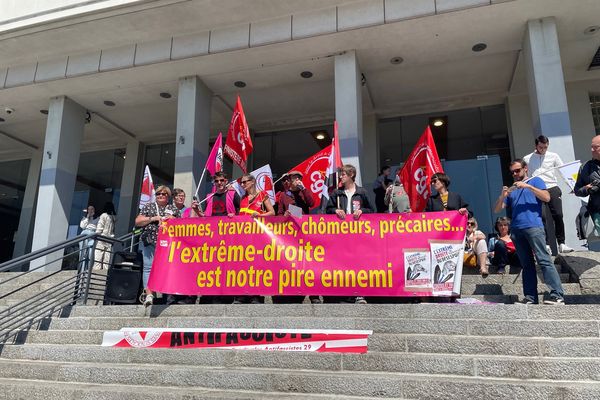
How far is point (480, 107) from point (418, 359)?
10.8m

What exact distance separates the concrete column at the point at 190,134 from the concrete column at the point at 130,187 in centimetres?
518

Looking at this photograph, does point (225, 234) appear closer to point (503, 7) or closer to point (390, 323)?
point (390, 323)

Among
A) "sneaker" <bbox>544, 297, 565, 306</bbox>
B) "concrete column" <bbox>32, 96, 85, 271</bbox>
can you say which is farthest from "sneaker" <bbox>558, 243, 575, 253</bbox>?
"concrete column" <bbox>32, 96, 85, 271</bbox>

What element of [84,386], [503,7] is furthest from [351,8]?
[84,386]

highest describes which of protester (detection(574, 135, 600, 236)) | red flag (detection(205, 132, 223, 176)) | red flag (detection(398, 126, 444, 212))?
red flag (detection(205, 132, 223, 176))

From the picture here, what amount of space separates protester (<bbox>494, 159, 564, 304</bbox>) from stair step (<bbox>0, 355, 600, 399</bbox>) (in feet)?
4.98

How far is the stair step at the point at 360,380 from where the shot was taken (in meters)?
3.43

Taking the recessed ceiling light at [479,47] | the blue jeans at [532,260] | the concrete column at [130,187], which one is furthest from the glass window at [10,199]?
the blue jeans at [532,260]

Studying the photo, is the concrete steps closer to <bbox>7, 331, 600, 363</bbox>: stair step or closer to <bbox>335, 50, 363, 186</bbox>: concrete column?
<bbox>7, 331, 600, 363</bbox>: stair step

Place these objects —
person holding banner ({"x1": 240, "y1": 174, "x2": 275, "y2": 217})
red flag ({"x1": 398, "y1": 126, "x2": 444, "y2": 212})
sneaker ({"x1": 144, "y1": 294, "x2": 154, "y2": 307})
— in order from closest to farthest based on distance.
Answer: sneaker ({"x1": 144, "y1": 294, "x2": 154, "y2": 307})
person holding banner ({"x1": 240, "y1": 174, "x2": 275, "y2": 217})
red flag ({"x1": 398, "y1": 126, "x2": 444, "y2": 212})

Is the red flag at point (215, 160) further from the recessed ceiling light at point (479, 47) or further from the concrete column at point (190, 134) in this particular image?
the recessed ceiling light at point (479, 47)

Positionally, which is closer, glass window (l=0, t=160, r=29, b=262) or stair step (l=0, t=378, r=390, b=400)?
stair step (l=0, t=378, r=390, b=400)

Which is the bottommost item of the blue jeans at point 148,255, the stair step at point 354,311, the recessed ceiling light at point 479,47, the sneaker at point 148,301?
the stair step at point 354,311

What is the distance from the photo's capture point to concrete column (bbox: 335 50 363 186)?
980cm
